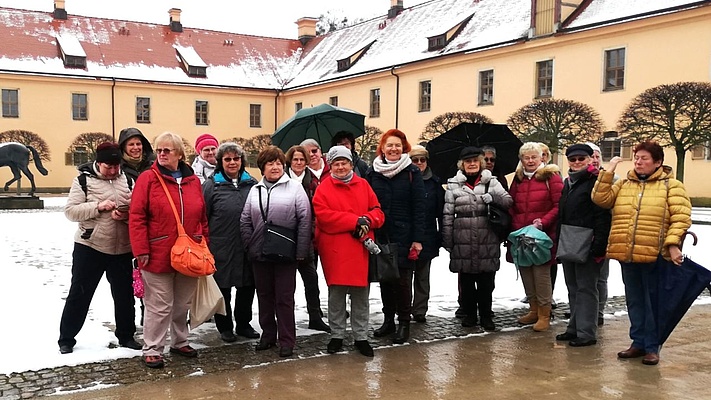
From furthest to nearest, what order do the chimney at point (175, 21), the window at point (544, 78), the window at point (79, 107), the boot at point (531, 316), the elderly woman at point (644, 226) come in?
the chimney at point (175, 21)
the window at point (79, 107)
the window at point (544, 78)
the boot at point (531, 316)
the elderly woman at point (644, 226)

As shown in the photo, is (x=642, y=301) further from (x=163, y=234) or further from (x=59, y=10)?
(x=59, y=10)

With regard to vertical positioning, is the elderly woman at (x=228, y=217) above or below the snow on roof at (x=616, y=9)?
below

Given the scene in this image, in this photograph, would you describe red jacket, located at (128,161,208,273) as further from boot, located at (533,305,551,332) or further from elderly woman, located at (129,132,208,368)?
boot, located at (533,305,551,332)

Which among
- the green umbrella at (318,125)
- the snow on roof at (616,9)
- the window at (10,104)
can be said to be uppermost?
the snow on roof at (616,9)

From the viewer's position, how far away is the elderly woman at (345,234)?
5.28m

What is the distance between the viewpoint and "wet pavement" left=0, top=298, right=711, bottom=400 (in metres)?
4.41

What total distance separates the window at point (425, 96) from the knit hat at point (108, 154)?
26523 millimetres

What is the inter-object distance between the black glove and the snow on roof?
1952cm

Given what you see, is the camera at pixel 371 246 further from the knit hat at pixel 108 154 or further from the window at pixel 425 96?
the window at pixel 425 96

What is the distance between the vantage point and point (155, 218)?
16.2ft

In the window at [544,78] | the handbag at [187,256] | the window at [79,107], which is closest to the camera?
the handbag at [187,256]

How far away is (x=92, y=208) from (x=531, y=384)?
3.55 m

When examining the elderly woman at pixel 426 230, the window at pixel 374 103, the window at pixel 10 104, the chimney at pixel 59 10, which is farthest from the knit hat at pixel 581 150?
the chimney at pixel 59 10

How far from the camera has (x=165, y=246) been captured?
4953 millimetres
